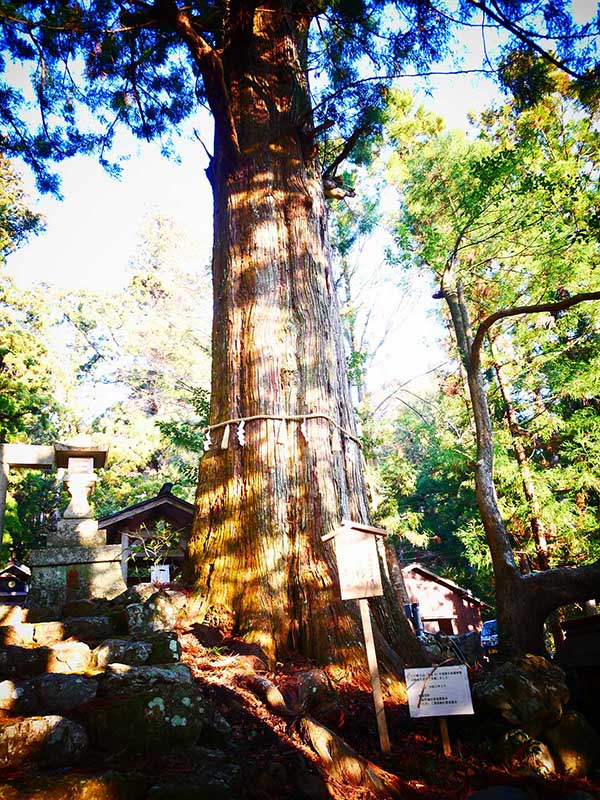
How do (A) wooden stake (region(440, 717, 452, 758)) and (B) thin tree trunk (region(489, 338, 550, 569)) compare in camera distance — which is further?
(B) thin tree trunk (region(489, 338, 550, 569))

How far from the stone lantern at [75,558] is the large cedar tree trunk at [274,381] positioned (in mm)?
1184

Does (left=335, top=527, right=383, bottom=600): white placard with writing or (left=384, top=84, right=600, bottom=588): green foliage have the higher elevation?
(left=384, top=84, right=600, bottom=588): green foliage

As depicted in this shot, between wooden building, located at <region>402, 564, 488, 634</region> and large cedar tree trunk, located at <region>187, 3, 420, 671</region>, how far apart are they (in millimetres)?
16796

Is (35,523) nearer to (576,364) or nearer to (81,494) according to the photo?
(81,494)

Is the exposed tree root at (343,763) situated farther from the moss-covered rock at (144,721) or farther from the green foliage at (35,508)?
the green foliage at (35,508)

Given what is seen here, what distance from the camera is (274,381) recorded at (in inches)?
204

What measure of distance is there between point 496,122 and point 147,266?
18.2 meters

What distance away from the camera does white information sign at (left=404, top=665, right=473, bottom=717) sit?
3336 millimetres

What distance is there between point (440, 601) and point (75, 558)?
753 inches

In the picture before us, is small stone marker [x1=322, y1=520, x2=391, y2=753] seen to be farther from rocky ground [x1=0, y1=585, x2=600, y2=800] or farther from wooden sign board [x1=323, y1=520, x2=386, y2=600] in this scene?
rocky ground [x1=0, y1=585, x2=600, y2=800]

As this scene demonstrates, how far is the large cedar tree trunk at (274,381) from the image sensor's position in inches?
168

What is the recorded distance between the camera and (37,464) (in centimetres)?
574

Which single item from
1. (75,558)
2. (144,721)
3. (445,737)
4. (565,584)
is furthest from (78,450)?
(565,584)

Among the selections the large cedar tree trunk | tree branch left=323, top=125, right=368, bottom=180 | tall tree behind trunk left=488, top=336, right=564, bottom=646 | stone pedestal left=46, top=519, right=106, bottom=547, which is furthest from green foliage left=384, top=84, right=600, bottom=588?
stone pedestal left=46, top=519, right=106, bottom=547
